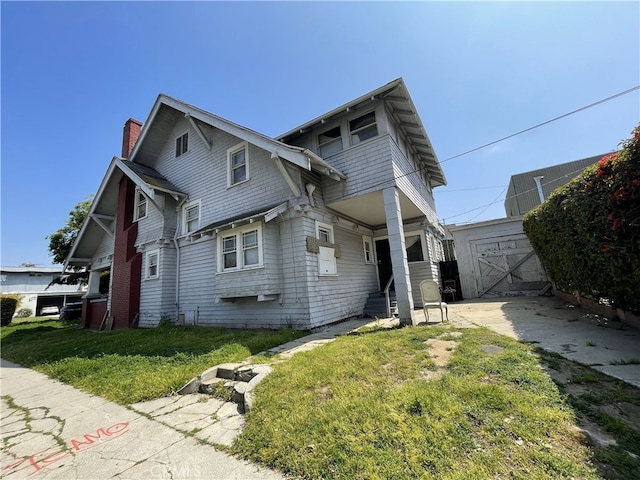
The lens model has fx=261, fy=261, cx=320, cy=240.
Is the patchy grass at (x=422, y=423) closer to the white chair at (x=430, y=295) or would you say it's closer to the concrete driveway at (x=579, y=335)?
the concrete driveway at (x=579, y=335)

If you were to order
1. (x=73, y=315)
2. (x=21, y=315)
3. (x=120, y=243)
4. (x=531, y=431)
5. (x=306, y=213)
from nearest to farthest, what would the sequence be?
(x=531, y=431) < (x=306, y=213) < (x=120, y=243) < (x=73, y=315) < (x=21, y=315)

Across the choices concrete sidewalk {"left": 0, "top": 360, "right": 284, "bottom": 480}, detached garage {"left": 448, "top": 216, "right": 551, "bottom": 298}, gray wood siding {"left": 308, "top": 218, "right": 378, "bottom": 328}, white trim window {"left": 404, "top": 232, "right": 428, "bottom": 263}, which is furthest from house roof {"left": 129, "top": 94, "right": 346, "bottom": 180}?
detached garage {"left": 448, "top": 216, "right": 551, "bottom": 298}

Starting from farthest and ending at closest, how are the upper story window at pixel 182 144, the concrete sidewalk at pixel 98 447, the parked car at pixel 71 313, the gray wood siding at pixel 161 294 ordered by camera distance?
the parked car at pixel 71 313
the upper story window at pixel 182 144
the gray wood siding at pixel 161 294
the concrete sidewalk at pixel 98 447

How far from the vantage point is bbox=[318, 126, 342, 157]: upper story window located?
356 inches

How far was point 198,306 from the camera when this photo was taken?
10.1 metres

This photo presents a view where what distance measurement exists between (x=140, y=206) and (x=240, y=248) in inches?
307

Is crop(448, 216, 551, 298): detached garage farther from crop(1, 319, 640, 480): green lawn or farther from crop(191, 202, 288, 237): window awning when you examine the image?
crop(191, 202, 288, 237): window awning

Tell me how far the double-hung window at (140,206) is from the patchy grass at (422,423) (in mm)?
12169

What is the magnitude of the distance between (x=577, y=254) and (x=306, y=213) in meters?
6.62

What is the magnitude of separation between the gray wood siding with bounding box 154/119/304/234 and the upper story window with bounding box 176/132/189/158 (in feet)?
0.82

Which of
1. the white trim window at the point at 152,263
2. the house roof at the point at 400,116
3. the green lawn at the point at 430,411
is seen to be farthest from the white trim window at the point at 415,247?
the white trim window at the point at 152,263

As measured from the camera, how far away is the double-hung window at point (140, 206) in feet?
41.2

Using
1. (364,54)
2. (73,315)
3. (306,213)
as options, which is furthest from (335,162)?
(73,315)

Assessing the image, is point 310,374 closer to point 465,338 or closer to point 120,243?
point 465,338
